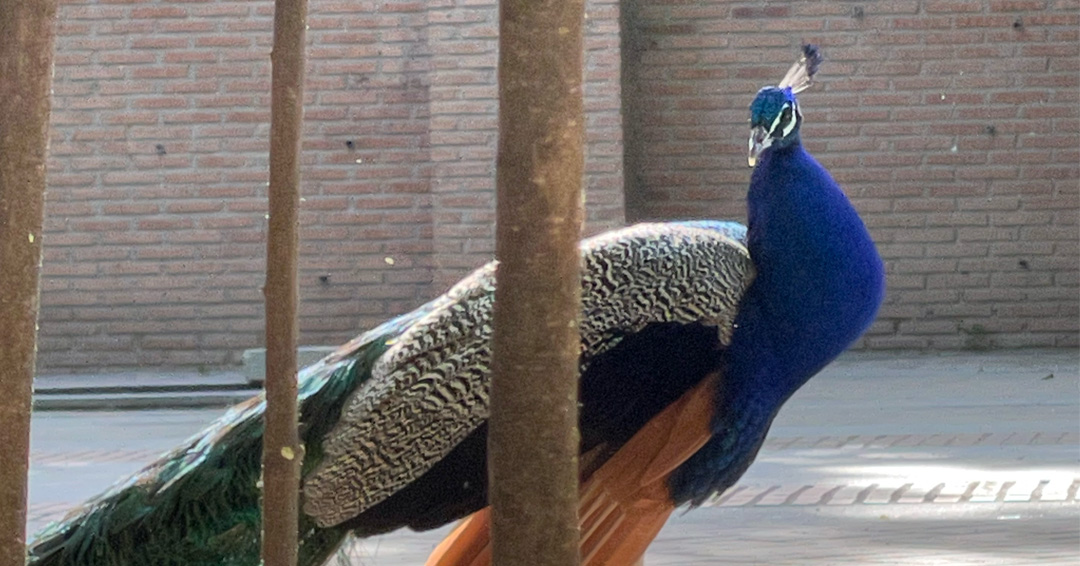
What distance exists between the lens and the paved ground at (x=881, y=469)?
5500mm

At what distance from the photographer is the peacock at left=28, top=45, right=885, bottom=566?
145 inches

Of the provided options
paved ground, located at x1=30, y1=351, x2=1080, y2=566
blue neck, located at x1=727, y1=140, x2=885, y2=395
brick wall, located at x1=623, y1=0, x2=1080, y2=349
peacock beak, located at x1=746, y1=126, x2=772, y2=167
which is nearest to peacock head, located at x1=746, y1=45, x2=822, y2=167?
peacock beak, located at x1=746, y1=126, x2=772, y2=167

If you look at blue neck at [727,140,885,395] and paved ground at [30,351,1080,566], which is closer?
blue neck at [727,140,885,395]

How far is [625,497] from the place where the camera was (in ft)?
12.7

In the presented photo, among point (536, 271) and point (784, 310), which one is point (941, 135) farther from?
point (536, 271)

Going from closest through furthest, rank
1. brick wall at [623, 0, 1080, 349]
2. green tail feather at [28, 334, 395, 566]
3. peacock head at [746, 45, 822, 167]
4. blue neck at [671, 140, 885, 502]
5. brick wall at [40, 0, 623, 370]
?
green tail feather at [28, 334, 395, 566] → blue neck at [671, 140, 885, 502] → peacock head at [746, 45, 822, 167] → brick wall at [623, 0, 1080, 349] → brick wall at [40, 0, 623, 370]

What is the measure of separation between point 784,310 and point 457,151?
7288mm

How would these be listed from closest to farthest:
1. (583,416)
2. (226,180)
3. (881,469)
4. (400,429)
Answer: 1. (400,429)
2. (583,416)
3. (881,469)
4. (226,180)

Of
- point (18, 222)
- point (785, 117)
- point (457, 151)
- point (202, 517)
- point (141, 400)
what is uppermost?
point (785, 117)

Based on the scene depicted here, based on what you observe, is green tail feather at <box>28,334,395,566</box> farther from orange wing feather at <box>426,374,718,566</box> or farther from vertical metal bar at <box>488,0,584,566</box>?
vertical metal bar at <box>488,0,584,566</box>

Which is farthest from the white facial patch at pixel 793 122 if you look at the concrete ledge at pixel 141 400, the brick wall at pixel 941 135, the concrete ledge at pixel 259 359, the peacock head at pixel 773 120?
the brick wall at pixel 941 135

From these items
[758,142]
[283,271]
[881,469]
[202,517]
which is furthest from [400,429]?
[881,469]

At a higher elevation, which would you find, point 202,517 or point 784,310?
point 784,310

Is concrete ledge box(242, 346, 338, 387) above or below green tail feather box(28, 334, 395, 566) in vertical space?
below
